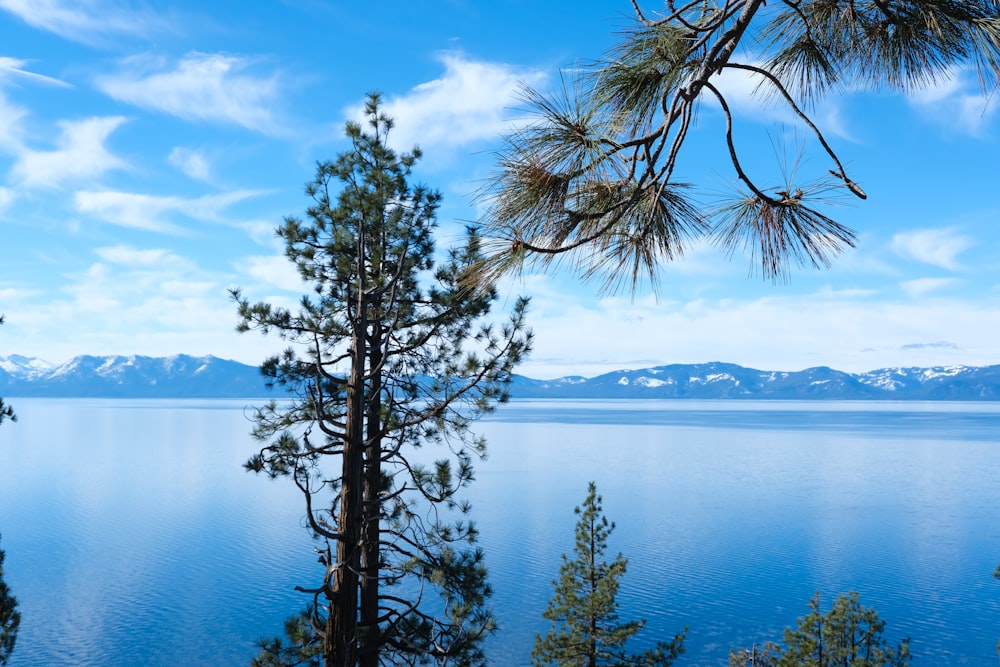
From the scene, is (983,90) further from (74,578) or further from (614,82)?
(74,578)

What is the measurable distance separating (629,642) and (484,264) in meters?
25.9

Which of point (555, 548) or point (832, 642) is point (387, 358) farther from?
point (555, 548)

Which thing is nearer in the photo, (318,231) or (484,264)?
(484,264)

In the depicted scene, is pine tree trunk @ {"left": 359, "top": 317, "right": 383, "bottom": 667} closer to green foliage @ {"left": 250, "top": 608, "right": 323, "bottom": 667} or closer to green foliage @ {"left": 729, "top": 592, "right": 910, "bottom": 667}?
green foliage @ {"left": 250, "top": 608, "right": 323, "bottom": 667}

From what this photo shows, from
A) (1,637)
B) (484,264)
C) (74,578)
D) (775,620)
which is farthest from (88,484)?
(484,264)

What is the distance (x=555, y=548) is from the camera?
1363 inches

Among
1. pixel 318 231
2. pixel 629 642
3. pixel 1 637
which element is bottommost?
pixel 629 642

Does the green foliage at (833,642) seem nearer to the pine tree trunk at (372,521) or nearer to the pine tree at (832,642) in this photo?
the pine tree at (832,642)

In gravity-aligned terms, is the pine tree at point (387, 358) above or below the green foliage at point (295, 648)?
above

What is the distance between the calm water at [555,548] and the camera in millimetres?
26000

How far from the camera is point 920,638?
2559 cm

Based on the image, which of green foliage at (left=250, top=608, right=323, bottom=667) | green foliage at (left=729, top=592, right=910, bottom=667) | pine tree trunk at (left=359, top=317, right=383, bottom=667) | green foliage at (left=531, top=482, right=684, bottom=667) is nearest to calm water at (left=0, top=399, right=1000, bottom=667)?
green foliage at (left=729, top=592, right=910, bottom=667)

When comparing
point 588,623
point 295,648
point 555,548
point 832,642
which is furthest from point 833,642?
point 555,548

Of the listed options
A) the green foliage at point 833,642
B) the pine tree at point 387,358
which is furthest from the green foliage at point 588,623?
the pine tree at point 387,358
